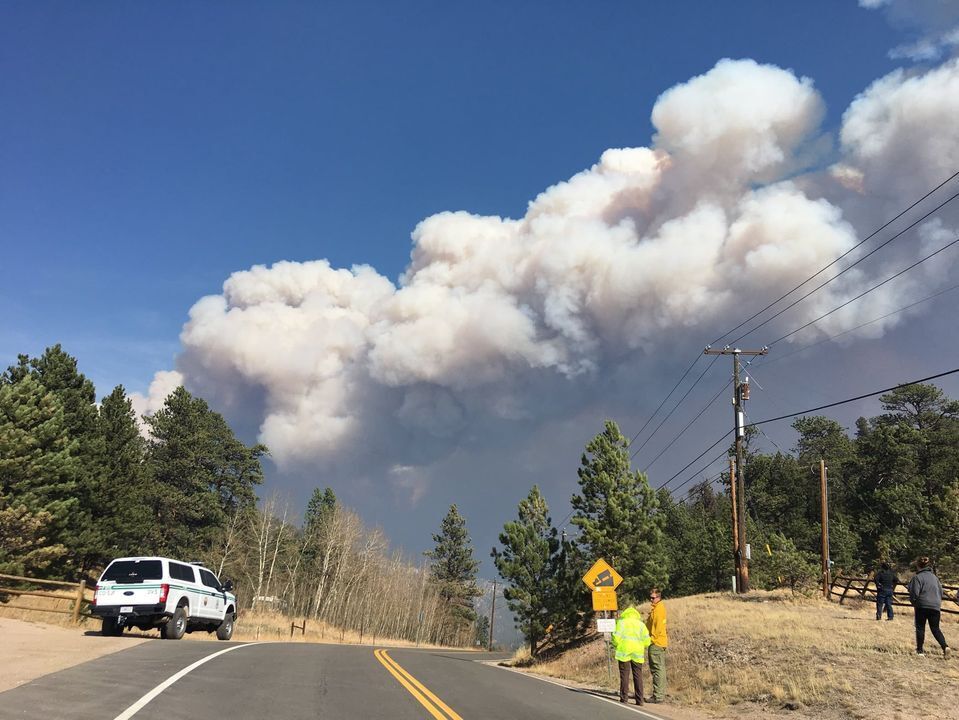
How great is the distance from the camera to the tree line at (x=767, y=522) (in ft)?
119

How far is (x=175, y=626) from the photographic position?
20203 mm

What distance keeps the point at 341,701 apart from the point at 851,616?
2255cm

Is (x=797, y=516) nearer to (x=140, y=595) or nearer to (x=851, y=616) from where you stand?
(x=851, y=616)

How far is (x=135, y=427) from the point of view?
5003 cm

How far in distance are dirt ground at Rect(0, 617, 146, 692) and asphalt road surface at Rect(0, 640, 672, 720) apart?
0.38 metres

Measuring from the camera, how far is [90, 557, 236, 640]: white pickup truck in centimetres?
1922

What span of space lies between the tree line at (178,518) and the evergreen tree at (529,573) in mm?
23104

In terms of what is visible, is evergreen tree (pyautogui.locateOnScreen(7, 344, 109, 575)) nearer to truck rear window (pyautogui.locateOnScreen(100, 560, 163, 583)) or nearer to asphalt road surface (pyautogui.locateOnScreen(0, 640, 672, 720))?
truck rear window (pyautogui.locateOnScreen(100, 560, 163, 583))

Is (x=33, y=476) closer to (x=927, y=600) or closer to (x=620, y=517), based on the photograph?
(x=620, y=517)

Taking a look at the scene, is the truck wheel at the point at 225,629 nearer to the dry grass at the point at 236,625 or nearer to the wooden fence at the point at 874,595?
the dry grass at the point at 236,625

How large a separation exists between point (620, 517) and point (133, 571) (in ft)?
79.3

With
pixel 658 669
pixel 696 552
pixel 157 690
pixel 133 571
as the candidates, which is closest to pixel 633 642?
pixel 658 669

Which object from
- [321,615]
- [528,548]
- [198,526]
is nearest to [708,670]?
[528,548]

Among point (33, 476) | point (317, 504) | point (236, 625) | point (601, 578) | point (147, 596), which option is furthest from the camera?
point (317, 504)
